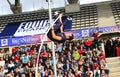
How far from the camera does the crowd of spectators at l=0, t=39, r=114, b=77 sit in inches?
749

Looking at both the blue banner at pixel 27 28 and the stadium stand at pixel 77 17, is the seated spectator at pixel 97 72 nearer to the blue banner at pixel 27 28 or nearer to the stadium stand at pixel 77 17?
the stadium stand at pixel 77 17

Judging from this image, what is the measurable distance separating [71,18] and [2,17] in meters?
6.88

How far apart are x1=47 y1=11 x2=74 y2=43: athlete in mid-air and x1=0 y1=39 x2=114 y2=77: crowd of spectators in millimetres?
Answer: 6727

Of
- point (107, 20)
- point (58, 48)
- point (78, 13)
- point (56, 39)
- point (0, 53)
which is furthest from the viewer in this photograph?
point (78, 13)

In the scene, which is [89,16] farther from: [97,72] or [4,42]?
[97,72]

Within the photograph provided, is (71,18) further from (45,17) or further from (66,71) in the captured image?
(66,71)

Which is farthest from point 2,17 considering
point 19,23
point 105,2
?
point 105,2

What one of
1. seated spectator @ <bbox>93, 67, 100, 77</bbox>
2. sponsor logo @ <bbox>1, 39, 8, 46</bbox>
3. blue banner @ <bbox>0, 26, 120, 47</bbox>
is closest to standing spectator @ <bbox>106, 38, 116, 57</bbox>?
blue banner @ <bbox>0, 26, 120, 47</bbox>

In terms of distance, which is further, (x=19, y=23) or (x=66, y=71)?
(x=19, y=23)

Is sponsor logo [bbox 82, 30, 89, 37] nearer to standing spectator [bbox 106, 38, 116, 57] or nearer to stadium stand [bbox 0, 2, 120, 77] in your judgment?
stadium stand [bbox 0, 2, 120, 77]

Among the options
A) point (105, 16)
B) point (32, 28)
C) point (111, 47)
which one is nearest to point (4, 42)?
point (32, 28)

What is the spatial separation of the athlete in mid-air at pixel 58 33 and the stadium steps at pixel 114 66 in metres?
8.38

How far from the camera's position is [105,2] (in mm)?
35125

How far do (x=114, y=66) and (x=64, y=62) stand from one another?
290 cm
